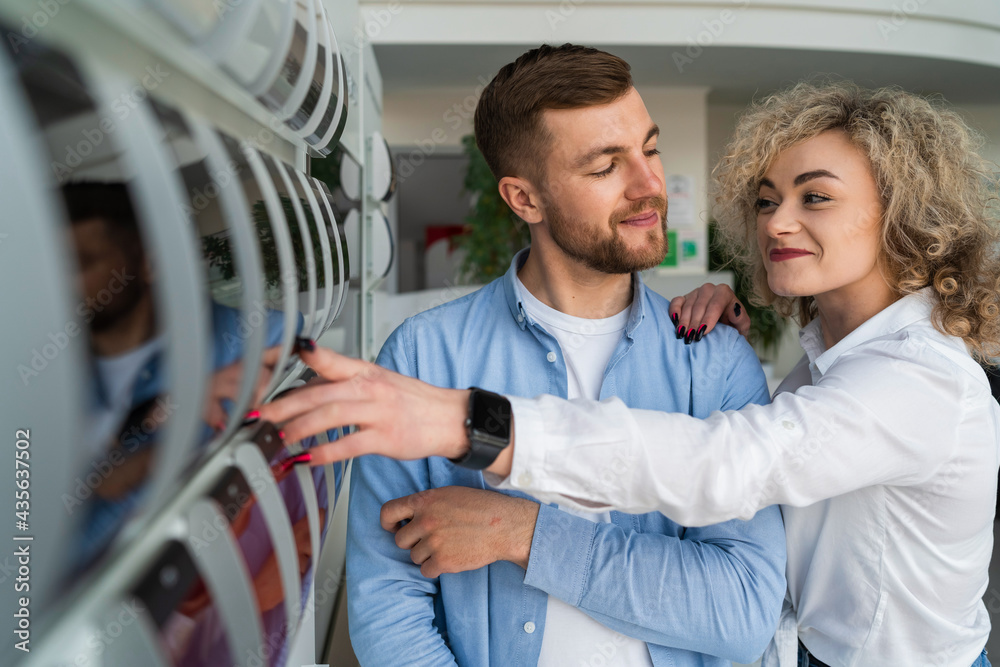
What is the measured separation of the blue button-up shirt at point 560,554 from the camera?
109 cm

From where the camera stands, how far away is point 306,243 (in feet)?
2.54

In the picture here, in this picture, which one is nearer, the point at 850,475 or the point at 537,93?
the point at 850,475

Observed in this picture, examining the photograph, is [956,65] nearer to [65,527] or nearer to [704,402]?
[704,402]

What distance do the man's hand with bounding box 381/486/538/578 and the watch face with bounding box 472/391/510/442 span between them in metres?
0.31

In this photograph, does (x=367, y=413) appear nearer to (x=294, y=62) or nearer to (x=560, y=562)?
(x=294, y=62)

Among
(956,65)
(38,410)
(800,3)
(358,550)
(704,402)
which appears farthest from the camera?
(956,65)

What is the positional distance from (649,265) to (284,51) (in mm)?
894

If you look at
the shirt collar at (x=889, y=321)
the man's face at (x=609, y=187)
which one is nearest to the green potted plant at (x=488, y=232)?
the man's face at (x=609, y=187)

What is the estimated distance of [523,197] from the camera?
1589 millimetres

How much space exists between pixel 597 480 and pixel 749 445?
0.22m

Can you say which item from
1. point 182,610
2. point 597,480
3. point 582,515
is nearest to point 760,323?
point 582,515

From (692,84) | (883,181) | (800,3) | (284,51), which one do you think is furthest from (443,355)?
(692,84)

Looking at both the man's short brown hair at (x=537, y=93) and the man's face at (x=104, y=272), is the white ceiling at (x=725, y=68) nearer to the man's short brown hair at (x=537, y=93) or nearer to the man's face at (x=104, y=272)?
the man's short brown hair at (x=537, y=93)

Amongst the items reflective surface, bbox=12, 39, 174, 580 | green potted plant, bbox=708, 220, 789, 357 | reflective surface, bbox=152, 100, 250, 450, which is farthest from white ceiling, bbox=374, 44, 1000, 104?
reflective surface, bbox=12, 39, 174, 580
